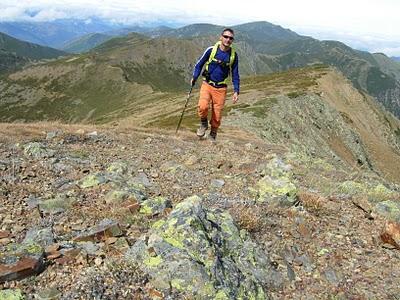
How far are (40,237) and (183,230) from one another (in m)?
2.56

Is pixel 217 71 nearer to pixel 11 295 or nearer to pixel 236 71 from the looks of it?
pixel 236 71

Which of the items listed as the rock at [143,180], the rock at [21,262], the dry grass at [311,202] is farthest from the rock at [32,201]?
the dry grass at [311,202]

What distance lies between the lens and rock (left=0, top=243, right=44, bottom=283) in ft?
20.9

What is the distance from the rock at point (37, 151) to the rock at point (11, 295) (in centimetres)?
811

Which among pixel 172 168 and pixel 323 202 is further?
pixel 172 168

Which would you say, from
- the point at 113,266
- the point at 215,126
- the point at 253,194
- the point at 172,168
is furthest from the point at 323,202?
the point at 215,126

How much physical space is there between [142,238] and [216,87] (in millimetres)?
10888

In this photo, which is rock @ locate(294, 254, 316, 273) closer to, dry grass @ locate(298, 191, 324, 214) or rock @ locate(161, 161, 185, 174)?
dry grass @ locate(298, 191, 324, 214)

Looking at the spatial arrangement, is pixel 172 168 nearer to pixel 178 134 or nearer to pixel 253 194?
pixel 253 194

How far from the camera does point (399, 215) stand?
456 inches

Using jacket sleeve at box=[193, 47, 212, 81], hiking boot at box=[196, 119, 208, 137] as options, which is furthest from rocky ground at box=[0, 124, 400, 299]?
hiking boot at box=[196, 119, 208, 137]

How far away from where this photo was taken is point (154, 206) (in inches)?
374

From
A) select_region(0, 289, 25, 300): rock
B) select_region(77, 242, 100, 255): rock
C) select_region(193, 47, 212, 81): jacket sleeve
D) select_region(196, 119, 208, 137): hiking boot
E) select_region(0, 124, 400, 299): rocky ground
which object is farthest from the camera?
select_region(196, 119, 208, 137): hiking boot

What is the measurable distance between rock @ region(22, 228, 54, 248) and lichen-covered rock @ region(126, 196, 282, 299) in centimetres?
151
